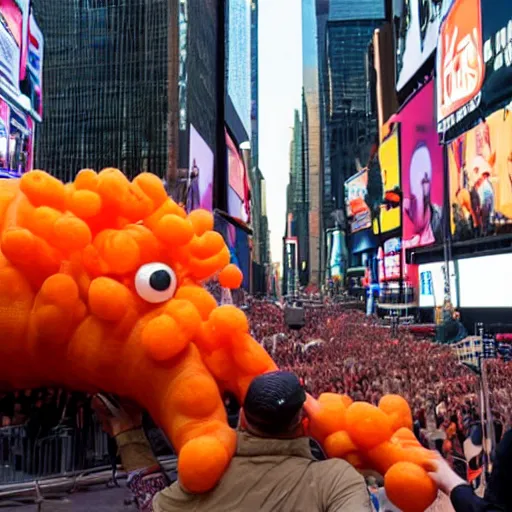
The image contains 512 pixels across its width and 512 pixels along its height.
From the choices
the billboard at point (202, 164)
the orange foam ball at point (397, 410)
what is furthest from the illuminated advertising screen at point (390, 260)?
the billboard at point (202, 164)

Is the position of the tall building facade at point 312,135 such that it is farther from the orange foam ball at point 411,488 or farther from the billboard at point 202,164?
the billboard at point 202,164

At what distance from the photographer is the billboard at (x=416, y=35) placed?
17.9 feet

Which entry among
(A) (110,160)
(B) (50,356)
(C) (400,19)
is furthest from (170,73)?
(B) (50,356)

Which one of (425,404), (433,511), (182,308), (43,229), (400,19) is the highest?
(400,19)

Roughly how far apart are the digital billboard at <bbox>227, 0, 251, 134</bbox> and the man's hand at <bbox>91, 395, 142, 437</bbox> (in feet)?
10.0

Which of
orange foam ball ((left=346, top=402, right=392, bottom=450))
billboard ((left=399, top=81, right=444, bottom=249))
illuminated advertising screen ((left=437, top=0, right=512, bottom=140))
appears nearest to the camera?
orange foam ball ((left=346, top=402, right=392, bottom=450))

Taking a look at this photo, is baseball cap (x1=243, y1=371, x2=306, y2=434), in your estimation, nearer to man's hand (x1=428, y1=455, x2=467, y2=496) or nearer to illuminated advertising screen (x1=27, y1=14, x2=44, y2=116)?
man's hand (x1=428, y1=455, x2=467, y2=496)

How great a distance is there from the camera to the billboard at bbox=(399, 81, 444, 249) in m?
5.39

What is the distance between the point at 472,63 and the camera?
5125mm

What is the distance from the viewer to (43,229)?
1.89 metres

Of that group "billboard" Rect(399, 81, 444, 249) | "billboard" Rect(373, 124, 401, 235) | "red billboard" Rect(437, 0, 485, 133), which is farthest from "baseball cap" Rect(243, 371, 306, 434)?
"red billboard" Rect(437, 0, 485, 133)

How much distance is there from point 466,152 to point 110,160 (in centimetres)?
919

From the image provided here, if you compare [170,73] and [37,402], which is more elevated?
[170,73]

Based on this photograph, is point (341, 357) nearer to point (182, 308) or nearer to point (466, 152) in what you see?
point (182, 308)
